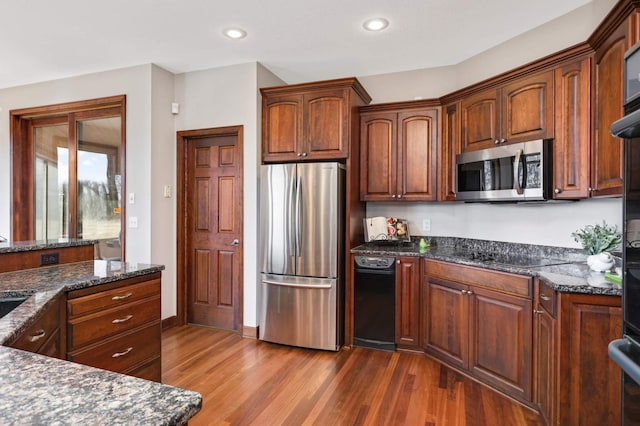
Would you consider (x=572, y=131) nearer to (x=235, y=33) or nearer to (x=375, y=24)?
(x=375, y=24)

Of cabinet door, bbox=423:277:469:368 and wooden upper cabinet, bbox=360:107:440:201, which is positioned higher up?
wooden upper cabinet, bbox=360:107:440:201

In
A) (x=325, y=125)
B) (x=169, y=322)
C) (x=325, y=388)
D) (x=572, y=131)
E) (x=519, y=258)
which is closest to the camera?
(x=572, y=131)

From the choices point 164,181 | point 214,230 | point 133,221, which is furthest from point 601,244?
point 133,221

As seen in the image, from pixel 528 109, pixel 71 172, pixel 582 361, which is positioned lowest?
pixel 582 361

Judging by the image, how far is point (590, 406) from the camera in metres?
1.74

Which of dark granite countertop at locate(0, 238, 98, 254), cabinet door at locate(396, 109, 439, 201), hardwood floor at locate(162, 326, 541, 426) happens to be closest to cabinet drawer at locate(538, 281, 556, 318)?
hardwood floor at locate(162, 326, 541, 426)

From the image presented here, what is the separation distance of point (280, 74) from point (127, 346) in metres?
Answer: 2.98

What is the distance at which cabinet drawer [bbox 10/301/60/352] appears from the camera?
1.29 meters

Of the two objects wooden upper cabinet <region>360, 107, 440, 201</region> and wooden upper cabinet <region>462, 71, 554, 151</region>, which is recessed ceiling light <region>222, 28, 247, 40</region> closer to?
wooden upper cabinet <region>360, 107, 440, 201</region>

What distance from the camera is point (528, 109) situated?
8.37 ft

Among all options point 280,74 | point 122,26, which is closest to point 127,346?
point 122,26

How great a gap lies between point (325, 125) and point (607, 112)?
2035 mm

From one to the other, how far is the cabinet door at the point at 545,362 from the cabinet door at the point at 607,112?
32.2 inches

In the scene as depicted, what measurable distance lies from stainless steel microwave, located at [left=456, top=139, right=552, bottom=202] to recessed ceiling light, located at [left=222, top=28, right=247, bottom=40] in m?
2.10
